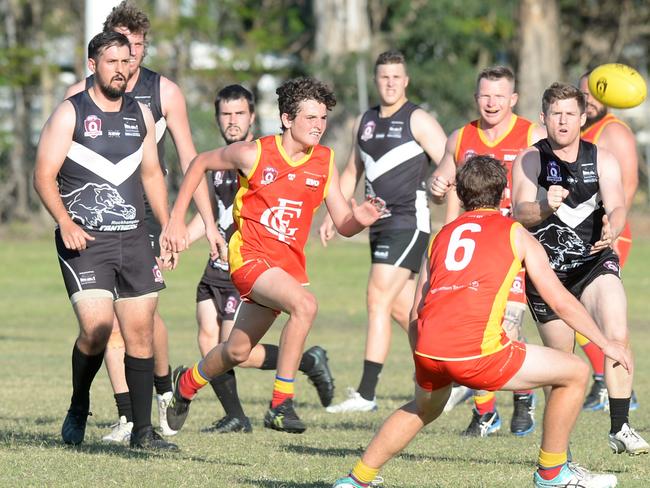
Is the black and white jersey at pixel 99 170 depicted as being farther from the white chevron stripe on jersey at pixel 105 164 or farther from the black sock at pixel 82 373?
the black sock at pixel 82 373

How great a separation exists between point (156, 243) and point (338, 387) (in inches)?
139

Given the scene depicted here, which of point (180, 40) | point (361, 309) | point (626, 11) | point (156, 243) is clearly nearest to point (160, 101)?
point (156, 243)

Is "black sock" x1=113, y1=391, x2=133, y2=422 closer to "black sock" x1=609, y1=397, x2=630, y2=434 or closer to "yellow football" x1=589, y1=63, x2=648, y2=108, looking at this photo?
"black sock" x1=609, y1=397, x2=630, y2=434

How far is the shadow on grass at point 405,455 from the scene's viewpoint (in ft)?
24.3

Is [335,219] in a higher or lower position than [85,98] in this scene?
lower

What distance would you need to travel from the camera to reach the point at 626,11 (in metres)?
32.6

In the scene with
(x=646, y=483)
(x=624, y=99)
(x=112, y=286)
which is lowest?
(x=646, y=483)

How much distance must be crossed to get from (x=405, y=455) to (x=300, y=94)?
218cm

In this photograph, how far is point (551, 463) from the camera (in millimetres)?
6035

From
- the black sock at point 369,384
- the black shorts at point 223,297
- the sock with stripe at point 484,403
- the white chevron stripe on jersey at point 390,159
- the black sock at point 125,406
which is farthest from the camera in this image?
the white chevron stripe on jersey at point 390,159

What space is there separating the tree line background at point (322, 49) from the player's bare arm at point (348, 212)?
646 inches

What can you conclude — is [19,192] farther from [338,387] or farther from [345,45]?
[338,387]

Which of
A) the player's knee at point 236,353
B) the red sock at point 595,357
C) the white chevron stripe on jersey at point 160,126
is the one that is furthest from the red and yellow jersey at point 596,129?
the player's knee at point 236,353

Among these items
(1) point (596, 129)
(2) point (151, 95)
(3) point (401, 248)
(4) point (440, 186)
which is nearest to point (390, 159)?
(3) point (401, 248)
